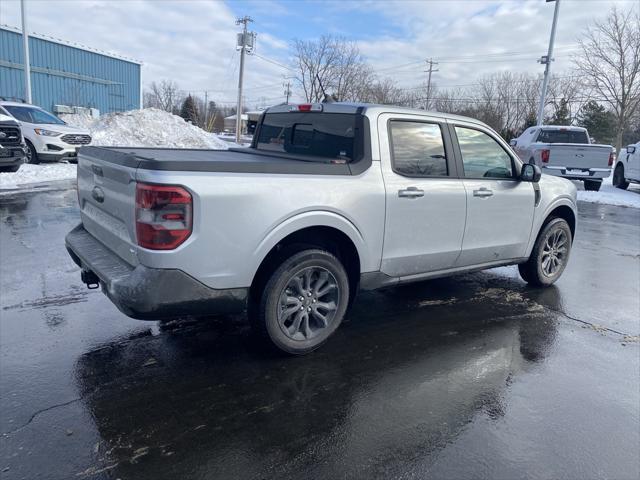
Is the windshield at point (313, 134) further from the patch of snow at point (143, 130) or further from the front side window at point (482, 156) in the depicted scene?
the patch of snow at point (143, 130)

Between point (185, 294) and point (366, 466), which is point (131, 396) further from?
point (366, 466)

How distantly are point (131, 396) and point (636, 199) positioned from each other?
57.5 feet

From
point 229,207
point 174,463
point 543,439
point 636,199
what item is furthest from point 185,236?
point 636,199

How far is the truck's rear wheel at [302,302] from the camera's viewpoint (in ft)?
11.8

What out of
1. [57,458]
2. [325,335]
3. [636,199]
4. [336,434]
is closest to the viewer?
[57,458]

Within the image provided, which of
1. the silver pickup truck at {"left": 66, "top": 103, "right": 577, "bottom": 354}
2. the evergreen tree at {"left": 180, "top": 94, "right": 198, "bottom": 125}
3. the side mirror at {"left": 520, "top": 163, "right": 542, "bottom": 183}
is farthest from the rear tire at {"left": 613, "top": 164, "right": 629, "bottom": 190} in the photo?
the evergreen tree at {"left": 180, "top": 94, "right": 198, "bottom": 125}

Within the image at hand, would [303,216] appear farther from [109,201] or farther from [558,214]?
[558,214]

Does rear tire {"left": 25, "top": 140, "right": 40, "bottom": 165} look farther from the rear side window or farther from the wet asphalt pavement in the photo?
the rear side window

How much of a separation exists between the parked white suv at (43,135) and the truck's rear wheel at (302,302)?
45.9ft

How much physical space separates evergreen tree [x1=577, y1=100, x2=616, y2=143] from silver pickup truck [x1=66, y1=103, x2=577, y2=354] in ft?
140

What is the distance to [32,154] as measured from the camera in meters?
16.0

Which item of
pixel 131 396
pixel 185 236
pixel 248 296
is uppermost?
pixel 185 236

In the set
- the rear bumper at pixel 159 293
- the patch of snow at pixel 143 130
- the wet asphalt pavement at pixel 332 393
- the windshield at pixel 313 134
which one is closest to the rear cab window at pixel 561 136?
the patch of snow at pixel 143 130

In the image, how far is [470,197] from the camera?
15.7 feet
